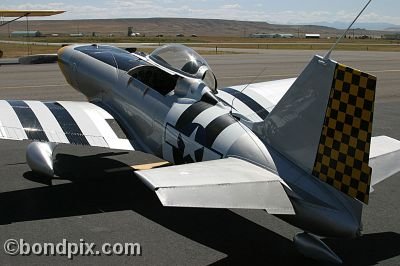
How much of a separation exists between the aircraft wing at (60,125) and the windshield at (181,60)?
52.4 inches

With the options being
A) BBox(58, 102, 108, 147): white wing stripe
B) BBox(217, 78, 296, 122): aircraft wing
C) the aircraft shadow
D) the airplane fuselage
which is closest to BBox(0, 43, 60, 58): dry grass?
the airplane fuselage

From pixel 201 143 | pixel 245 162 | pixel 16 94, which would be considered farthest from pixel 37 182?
pixel 16 94

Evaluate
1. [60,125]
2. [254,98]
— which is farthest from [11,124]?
[254,98]

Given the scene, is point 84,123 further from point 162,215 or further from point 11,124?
point 162,215

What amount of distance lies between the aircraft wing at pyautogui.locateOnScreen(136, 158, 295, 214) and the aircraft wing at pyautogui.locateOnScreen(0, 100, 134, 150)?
3.02 metres

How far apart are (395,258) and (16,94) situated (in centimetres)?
1487

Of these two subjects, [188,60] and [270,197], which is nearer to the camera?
[270,197]

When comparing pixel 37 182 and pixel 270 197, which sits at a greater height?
pixel 270 197

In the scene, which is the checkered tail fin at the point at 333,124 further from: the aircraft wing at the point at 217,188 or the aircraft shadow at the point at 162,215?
the aircraft shadow at the point at 162,215

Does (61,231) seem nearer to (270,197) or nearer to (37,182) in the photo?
(37,182)

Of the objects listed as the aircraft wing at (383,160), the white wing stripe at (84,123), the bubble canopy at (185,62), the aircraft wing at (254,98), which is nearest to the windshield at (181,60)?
the bubble canopy at (185,62)

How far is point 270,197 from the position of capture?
4500mm

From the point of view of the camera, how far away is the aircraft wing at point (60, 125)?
717cm

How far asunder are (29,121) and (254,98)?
3877 mm
